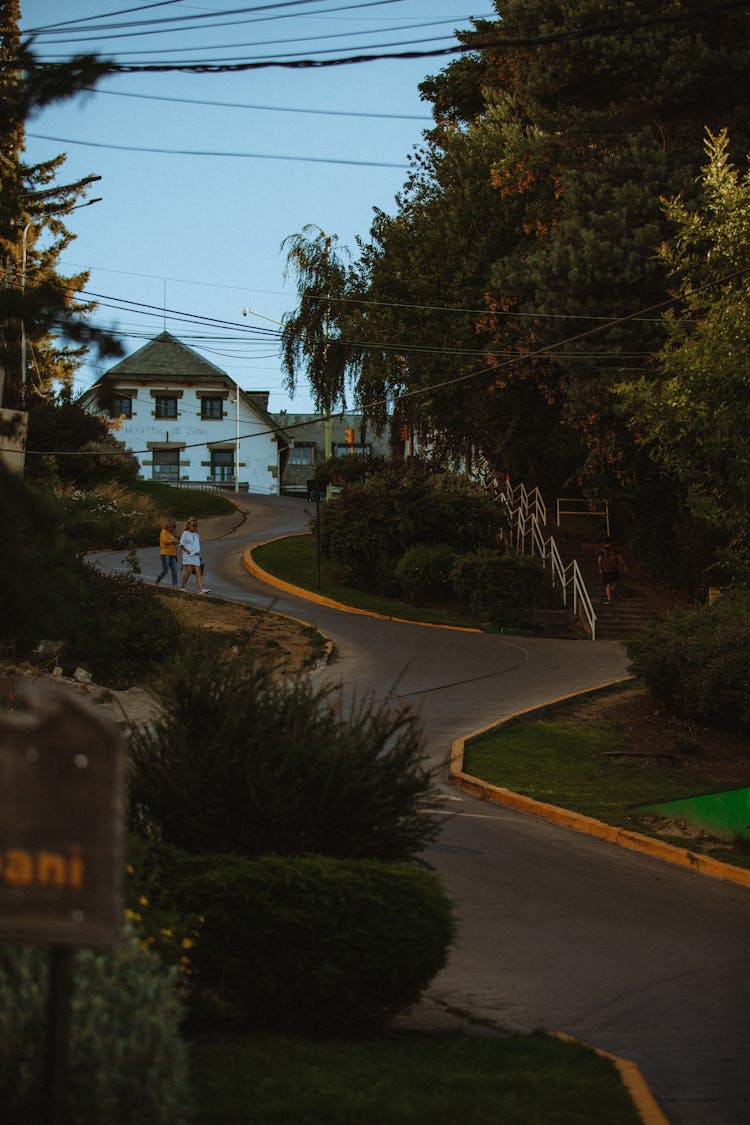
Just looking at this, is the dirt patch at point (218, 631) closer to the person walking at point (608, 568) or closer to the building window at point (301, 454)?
the person walking at point (608, 568)

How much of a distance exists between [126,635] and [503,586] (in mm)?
10779

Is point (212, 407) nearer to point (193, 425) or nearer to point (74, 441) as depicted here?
point (193, 425)

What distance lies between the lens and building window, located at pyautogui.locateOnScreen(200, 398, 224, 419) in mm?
86500

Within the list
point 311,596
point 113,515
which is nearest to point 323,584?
point 311,596

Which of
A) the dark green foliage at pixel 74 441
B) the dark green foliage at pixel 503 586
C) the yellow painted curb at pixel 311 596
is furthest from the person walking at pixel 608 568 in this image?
the dark green foliage at pixel 74 441

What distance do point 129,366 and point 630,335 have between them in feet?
191

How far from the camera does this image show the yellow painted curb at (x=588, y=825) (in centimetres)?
1410

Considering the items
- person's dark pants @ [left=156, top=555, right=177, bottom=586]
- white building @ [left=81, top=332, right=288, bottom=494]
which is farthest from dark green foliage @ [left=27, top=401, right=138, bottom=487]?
white building @ [left=81, top=332, right=288, bottom=494]

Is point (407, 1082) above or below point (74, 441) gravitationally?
below

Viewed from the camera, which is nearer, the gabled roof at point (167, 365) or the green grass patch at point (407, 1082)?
the green grass patch at point (407, 1082)

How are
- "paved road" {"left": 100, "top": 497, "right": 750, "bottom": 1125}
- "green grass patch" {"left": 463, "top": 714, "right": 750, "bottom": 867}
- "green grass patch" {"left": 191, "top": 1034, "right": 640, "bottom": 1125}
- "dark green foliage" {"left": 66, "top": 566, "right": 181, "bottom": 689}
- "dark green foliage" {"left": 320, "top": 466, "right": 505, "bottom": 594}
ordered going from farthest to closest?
"dark green foliage" {"left": 320, "top": 466, "right": 505, "bottom": 594}
"dark green foliage" {"left": 66, "top": 566, "right": 181, "bottom": 689}
"green grass patch" {"left": 463, "top": 714, "right": 750, "bottom": 867}
"paved road" {"left": 100, "top": 497, "right": 750, "bottom": 1125}
"green grass patch" {"left": 191, "top": 1034, "right": 640, "bottom": 1125}

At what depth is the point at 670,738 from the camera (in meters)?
22.0

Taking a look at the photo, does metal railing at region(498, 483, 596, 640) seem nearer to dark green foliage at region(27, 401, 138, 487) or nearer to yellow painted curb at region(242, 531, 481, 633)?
yellow painted curb at region(242, 531, 481, 633)

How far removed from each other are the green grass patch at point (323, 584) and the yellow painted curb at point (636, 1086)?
2550cm
